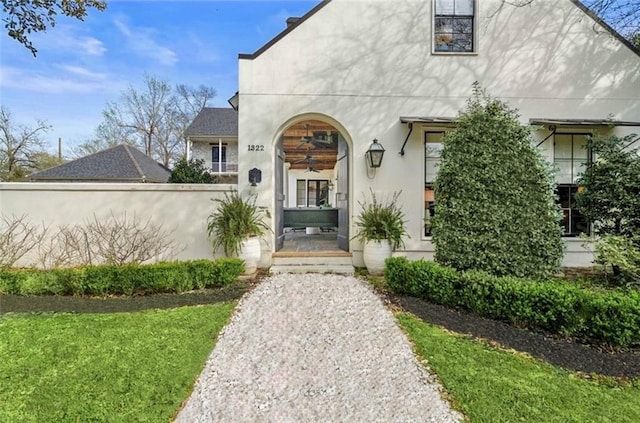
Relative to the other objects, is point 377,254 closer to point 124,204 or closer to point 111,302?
point 111,302

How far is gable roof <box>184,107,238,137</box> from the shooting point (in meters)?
23.8

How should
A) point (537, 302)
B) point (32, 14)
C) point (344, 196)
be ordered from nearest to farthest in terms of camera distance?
1. point (537, 302)
2. point (32, 14)
3. point (344, 196)

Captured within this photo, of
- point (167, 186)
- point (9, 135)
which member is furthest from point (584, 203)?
point (9, 135)

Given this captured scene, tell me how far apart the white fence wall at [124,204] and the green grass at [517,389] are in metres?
5.20

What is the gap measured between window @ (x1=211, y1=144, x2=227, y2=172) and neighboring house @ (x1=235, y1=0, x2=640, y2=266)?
17.9 m

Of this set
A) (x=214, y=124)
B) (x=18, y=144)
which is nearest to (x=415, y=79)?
(x=214, y=124)

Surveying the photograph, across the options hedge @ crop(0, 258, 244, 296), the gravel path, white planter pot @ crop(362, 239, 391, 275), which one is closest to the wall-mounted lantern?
hedge @ crop(0, 258, 244, 296)

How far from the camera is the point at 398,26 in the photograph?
700cm

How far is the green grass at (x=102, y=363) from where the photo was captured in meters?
2.57

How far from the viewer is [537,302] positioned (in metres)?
4.06

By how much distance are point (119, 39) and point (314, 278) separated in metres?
11.5

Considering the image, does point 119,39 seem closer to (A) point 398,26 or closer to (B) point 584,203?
(A) point 398,26

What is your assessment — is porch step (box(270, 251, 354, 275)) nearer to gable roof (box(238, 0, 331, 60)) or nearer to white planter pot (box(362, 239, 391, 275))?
white planter pot (box(362, 239, 391, 275))

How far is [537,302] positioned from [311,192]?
15.9 m
